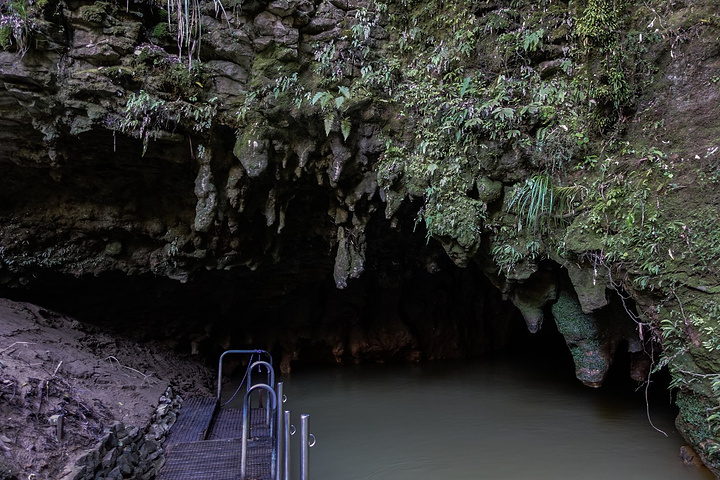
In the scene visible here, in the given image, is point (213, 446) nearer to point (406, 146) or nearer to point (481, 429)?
point (481, 429)

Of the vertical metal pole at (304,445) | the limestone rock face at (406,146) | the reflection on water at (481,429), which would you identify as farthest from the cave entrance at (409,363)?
the vertical metal pole at (304,445)

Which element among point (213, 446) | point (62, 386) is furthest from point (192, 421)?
point (62, 386)

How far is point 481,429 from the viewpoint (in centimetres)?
551

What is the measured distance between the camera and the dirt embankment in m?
3.03

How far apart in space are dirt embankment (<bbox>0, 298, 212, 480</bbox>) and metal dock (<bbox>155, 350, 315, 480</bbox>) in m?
0.44

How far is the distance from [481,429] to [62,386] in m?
4.60

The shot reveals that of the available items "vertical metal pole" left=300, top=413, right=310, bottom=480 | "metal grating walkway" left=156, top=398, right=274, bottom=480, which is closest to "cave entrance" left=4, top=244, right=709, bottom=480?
"metal grating walkway" left=156, top=398, right=274, bottom=480

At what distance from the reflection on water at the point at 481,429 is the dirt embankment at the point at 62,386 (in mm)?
1957

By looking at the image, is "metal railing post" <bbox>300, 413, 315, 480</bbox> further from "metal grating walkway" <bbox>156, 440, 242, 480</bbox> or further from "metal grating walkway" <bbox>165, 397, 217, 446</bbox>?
"metal grating walkway" <bbox>165, 397, 217, 446</bbox>

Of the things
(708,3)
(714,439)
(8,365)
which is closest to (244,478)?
(8,365)

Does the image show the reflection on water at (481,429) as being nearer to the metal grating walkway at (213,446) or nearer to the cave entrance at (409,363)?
the cave entrance at (409,363)

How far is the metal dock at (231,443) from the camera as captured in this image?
10.8 feet

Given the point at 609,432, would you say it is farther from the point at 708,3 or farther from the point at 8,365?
the point at 8,365

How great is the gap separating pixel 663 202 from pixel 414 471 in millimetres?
3327
